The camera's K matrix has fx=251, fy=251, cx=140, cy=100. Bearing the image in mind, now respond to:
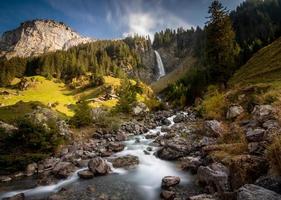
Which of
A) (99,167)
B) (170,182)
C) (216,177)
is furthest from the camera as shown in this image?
(99,167)

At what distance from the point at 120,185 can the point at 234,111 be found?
15.9 metres

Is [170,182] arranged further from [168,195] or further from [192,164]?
[192,164]

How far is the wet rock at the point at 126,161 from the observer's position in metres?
23.8

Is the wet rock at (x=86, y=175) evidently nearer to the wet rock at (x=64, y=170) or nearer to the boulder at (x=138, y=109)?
the wet rock at (x=64, y=170)

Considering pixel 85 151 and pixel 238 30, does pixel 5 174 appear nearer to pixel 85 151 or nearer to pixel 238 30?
pixel 85 151

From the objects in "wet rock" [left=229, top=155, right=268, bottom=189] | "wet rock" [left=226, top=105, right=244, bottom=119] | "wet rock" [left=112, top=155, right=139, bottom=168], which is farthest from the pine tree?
"wet rock" [left=229, top=155, right=268, bottom=189]

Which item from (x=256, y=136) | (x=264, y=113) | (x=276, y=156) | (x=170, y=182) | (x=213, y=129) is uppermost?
(x=264, y=113)

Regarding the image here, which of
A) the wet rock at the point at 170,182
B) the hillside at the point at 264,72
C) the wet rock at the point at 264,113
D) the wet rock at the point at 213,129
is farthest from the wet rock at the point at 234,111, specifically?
the wet rock at the point at 170,182

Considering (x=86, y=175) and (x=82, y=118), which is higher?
(x=82, y=118)

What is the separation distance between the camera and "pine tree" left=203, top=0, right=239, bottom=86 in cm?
4931

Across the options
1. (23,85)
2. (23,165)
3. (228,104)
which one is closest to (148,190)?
(23,165)

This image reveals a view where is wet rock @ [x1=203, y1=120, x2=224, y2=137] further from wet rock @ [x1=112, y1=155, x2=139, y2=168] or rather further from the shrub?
the shrub

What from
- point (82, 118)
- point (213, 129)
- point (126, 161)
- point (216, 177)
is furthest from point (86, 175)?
point (82, 118)

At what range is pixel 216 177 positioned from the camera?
13.8 m
